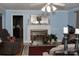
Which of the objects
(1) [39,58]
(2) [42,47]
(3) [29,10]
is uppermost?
(3) [29,10]

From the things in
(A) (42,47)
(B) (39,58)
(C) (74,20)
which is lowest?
(A) (42,47)

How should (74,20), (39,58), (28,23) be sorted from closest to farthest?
(39,58) → (74,20) → (28,23)

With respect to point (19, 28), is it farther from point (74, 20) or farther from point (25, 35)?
point (74, 20)

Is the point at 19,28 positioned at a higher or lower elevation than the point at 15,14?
lower

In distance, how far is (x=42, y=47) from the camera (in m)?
5.48

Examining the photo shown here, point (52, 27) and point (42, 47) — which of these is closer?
point (42, 47)

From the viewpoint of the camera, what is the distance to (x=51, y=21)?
23.7 feet

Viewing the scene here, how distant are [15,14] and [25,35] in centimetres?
110

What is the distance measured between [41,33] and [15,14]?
5.04 ft

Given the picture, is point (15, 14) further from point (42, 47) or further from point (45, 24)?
point (42, 47)

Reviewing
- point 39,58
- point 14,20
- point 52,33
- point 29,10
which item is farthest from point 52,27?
point 39,58

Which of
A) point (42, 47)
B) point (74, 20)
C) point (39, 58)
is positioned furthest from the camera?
point (74, 20)

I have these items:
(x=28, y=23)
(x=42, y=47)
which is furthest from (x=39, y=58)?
(x=28, y=23)

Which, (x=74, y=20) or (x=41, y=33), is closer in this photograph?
(x=74, y=20)
